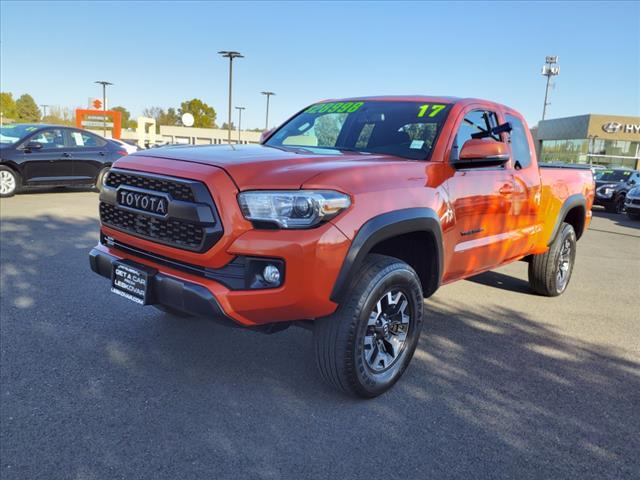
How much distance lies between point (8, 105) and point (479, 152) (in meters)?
110

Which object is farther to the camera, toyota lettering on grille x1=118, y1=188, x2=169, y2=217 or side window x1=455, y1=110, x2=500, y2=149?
side window x1=455, y1=110, x2=500, y2=149

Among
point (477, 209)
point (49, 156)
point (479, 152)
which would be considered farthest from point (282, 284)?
point (49, 156)

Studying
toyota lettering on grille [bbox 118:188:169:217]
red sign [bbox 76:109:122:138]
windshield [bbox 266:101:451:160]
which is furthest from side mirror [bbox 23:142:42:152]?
red sign [bbox 76:109:122:138]

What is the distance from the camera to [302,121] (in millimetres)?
4688

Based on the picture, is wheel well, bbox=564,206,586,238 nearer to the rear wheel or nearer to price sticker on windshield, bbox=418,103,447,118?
price sticker on windshield, bbox=418,103,447,118

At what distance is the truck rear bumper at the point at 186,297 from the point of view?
8.67 ft

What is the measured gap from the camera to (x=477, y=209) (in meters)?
3.88

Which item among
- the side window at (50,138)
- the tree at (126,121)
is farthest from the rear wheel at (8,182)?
the tree at (126,121)

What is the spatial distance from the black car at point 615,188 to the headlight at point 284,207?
17473mm

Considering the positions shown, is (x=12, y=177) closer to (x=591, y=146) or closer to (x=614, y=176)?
(x=614, y=176)

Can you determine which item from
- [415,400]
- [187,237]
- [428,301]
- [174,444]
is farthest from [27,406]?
[428,301]

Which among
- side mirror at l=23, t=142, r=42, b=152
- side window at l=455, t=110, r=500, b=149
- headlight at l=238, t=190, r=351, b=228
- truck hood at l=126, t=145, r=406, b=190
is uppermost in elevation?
side window at l=455, t=110, r=500, b=149

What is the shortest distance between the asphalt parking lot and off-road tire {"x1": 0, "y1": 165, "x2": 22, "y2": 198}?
22.8ft

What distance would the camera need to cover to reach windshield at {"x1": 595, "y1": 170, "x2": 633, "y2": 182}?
17913mm
